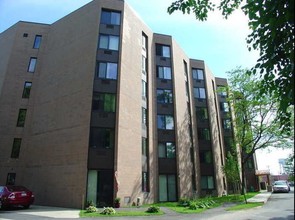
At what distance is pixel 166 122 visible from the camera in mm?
29641

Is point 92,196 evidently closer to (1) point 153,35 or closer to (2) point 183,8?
(2) point 183,8

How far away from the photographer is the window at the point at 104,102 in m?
22.5

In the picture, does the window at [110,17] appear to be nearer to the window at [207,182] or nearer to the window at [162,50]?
the window at [162,50]

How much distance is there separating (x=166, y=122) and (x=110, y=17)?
12.9 meters

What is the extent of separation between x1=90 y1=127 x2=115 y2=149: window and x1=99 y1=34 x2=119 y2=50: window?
8.22 m

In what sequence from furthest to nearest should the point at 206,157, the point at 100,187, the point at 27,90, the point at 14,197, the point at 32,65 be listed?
the point at 206,157 < the point at 32,65 < the point at 27,90 < the point at 100,187 < the point at 14,197

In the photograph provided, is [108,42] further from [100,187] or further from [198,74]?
[198,74]

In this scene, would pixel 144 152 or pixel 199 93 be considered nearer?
pixel 144 152

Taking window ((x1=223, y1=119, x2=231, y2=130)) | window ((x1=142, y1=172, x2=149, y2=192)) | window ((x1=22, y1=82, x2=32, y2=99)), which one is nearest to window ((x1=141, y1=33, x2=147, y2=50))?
window ((x1=22, y1=82, x2=32, y2=99))

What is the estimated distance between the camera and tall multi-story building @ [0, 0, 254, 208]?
2147cm

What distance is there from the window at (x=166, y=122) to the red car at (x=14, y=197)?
15.3 meters

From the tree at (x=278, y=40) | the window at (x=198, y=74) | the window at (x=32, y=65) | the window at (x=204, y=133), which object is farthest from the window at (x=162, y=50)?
the tree at (x=278, y=40)

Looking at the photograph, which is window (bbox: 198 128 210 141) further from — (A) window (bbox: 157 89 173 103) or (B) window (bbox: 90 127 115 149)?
(B) window (bbox: 90 127 115 149)

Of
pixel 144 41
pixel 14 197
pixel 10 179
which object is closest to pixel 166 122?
pixel 144 41
